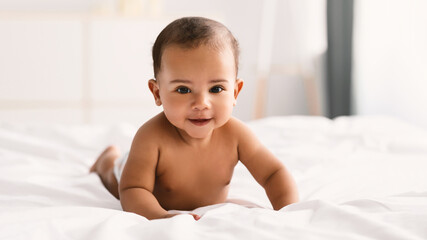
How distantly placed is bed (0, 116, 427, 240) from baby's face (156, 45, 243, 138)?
0.58ft

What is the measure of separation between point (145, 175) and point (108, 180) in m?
0.31

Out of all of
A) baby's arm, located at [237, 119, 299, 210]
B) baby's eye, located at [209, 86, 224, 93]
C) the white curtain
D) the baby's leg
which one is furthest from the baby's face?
the white curtain

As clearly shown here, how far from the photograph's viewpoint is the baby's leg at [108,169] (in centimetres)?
128

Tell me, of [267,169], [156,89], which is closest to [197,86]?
[156,89]

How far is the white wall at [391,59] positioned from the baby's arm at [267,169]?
67.4 inches

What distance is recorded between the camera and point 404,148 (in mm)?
1545

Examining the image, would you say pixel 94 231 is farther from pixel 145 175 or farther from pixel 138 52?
pixel 138 52

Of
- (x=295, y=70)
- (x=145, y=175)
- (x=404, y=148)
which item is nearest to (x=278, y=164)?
(x=145, y=175)

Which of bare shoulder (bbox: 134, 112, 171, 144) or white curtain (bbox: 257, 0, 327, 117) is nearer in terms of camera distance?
bare shoulder (bbox: 134, 112, 171, 144)

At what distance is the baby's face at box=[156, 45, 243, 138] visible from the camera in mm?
950

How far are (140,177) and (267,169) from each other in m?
0.27

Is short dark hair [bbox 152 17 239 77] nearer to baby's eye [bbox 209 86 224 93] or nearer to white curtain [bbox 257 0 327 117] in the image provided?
baby's eye [bbox 209 86 224 93]

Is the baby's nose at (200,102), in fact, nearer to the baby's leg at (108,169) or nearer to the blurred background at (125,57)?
the baby's leg at (108,169)

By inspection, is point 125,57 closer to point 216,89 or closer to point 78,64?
point 78,64
